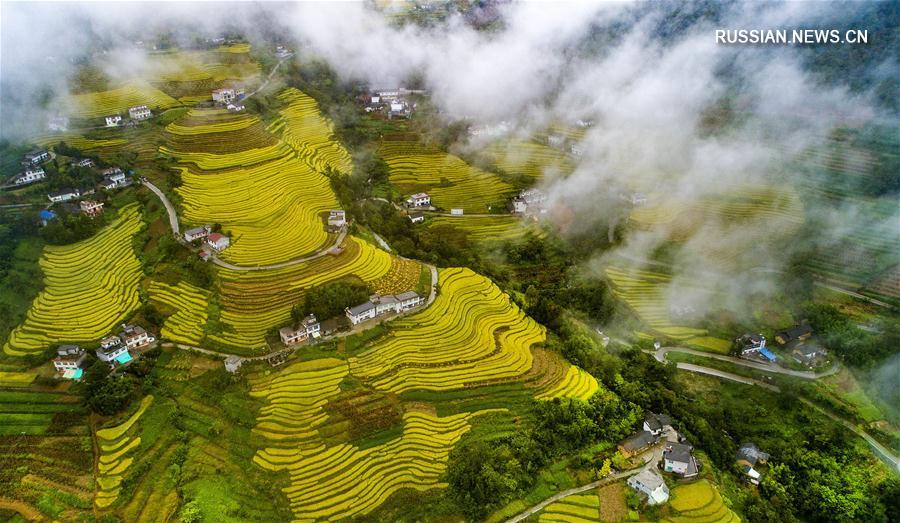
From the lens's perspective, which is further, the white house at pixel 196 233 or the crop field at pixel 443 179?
the crop field at pixel 443 179

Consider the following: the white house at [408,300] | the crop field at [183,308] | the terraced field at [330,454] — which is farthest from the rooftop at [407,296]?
the crop field at [183,308]

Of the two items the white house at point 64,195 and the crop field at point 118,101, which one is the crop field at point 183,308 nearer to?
the white house at point 64,195

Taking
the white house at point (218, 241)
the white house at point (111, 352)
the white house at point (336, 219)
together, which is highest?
the white house at point (218, 241)

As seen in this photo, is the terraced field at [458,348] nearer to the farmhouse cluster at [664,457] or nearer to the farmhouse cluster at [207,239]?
the farmhouse cluster at [664,457]

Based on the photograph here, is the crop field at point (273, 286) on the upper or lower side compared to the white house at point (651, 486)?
upper

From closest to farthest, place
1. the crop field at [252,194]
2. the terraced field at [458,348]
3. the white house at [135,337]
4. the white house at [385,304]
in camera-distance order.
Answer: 1. the terraced field at [458,348]
2. the white house at [135,337]
3. the white house at [385,304]
4. the crop field at [252,194]

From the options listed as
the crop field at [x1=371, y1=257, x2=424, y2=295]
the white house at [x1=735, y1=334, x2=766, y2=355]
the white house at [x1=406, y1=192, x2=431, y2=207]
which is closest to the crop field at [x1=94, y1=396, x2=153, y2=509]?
the crop field at [x1=371, y1=257, x2=424, y2=295]

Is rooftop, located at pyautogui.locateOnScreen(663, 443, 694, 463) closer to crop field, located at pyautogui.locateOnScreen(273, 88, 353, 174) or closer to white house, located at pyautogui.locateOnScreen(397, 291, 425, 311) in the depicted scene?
white house, located at pyautogui.locateOnScreen(397, 291, 425, 311)

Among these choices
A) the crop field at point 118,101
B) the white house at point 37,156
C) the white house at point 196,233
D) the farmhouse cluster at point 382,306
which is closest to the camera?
the farmhouse cluster at point 382,306
